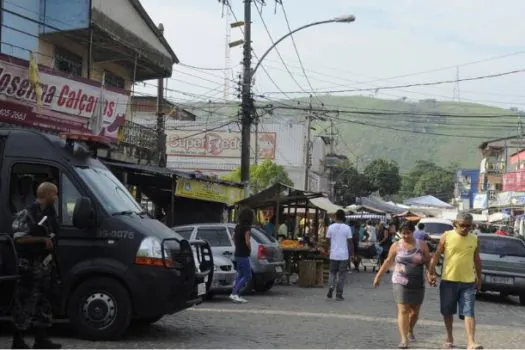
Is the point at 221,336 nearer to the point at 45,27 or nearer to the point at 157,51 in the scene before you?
the point at 45,27

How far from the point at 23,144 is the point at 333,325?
5208mm

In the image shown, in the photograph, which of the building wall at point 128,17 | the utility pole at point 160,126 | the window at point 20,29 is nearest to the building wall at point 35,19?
the window at point 20,29

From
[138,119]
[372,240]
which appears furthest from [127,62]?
[138,119]

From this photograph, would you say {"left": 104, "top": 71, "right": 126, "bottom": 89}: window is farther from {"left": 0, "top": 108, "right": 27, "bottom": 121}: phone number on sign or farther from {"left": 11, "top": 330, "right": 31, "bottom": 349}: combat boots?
{"left": 11, "top": 330, "right": 31, "bottom": 349}: combat boots

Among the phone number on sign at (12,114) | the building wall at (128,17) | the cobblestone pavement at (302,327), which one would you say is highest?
the building wall at (128,17)

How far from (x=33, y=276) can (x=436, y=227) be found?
27.9 metres

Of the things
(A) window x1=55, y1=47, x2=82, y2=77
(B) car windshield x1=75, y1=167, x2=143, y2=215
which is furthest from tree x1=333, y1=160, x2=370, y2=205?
(B) car windshield x1=75, y1=167, x2=143, y2=215

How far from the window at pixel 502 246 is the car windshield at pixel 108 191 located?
33.2 ft

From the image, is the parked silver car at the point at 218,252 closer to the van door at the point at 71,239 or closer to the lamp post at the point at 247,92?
the van door at the point at 71,239

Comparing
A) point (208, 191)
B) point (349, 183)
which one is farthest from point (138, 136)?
point (349, 183)

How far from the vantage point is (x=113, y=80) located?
24.5 meters

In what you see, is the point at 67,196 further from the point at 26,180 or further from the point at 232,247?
the point at 232,247

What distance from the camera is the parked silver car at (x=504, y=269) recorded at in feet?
51.0

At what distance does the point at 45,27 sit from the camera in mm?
19531
